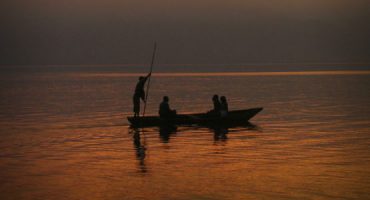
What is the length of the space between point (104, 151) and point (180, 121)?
7.33 metres

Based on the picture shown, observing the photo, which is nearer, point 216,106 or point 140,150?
point 140,150

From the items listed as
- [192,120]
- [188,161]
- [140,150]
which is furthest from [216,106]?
[188,161]

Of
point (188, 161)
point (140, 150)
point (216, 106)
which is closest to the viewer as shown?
point (188, 161)

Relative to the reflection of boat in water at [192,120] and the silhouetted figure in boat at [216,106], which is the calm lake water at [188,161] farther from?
the silhouetted figure in boat at [216,106]

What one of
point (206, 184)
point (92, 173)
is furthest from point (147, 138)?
point (206, 184)

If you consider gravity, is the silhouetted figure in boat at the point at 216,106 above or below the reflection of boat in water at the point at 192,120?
above

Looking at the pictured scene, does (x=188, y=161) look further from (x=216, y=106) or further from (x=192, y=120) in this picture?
(x=216, y=106)

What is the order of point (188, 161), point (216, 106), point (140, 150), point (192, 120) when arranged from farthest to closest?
point (216, 106) → point (192, 120) → point (140, 150) → point (188, 161)

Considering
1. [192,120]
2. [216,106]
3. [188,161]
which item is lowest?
[188,161]

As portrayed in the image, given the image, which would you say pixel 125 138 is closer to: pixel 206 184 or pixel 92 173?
→ pixel 92 173

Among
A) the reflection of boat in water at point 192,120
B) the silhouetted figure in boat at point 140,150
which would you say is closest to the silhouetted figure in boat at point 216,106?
the reflection of boat in water at point 192,120

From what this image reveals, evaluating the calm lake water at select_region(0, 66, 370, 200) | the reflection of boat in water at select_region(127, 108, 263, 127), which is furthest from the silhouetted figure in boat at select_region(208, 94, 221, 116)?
the calm lake water at select_region(0, 66, 370, 200)

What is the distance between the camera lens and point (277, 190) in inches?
456

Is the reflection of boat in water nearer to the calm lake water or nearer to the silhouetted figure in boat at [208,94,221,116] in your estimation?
the silhouetted figure in boat at [208,94,221,116]
